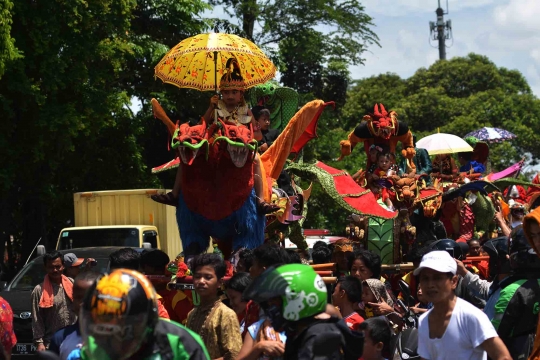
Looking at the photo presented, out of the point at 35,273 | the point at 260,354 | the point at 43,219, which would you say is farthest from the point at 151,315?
the point at 43,219

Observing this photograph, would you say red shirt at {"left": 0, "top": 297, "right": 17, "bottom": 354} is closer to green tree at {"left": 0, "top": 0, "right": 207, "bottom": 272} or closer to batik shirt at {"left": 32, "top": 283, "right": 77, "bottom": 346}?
batik shirt at {"left": 32, "top": 283, "right": 77, "bottom": 346}

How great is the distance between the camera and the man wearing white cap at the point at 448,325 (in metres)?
5.06

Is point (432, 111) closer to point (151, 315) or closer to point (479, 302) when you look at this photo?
point (479, 302)

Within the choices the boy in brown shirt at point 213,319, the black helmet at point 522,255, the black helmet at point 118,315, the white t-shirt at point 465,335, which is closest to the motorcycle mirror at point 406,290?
the black helmet at point 522,255

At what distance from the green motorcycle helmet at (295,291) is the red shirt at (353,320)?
186 centimetres

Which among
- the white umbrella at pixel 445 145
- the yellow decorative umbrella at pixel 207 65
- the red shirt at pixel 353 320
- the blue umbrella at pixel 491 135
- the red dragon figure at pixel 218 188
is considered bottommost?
the red shirt at pixel 353 320

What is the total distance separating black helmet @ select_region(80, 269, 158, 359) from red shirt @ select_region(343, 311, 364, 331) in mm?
2761

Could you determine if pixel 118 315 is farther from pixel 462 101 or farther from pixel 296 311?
pixel 462 101

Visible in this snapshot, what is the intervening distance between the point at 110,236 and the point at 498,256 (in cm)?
1015

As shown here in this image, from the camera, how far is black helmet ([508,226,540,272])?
6.04m

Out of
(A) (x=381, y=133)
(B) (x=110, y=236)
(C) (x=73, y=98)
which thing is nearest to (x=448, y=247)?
(A) (x=381, y=133)

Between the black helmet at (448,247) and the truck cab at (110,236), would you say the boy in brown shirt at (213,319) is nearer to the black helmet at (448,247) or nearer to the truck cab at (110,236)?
the black helmet at (448,247)

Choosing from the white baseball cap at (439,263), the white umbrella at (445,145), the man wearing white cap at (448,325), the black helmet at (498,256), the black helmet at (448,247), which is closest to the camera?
the man wearing white cap at (448,325)

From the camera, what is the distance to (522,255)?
19.9 ft
